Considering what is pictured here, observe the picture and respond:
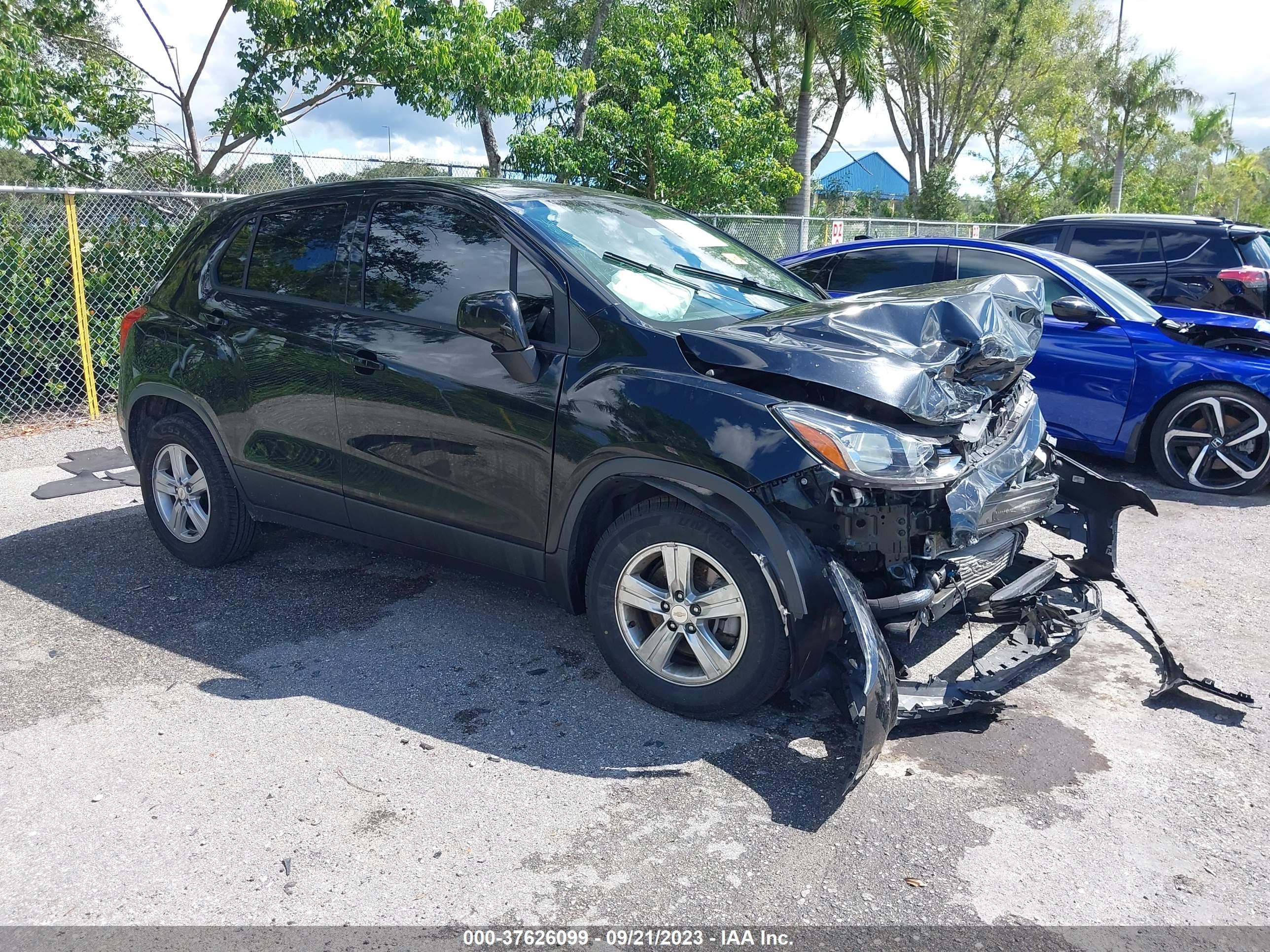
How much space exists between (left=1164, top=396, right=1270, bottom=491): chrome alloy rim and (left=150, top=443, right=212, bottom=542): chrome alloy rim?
6.14 meters

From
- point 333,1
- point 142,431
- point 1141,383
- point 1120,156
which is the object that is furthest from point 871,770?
point 1120,156

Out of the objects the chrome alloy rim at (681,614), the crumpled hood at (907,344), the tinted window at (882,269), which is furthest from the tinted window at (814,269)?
the chrome alloy rim at (681,614)

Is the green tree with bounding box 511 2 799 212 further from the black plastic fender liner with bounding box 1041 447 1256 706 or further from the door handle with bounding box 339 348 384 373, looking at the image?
the black plastic fender liner with bounding box 1041 447 1256 706

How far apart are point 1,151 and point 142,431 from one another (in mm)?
9961

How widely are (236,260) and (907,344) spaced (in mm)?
3284

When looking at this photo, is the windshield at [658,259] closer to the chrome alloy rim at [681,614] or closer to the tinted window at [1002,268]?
the chrome alloy rim at [681,614]

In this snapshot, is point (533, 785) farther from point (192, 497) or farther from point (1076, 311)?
point (1076, 311)

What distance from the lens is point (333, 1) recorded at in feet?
36.0

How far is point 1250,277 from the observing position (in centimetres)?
906

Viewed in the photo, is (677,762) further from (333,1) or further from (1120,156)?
(1120,156)

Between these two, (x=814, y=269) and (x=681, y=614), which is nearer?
(x=681, y=614)

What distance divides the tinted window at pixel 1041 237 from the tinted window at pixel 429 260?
24.0 feet

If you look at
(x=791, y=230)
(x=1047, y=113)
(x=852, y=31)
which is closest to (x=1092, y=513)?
(x=791, y=230)

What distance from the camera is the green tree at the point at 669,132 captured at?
634 inches
